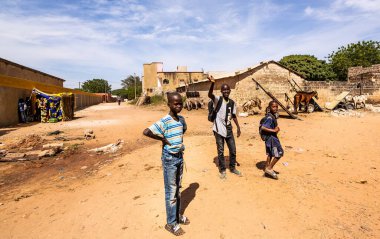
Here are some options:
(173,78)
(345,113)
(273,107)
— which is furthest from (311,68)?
(273,107)

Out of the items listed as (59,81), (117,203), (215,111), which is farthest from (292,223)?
(59,81)

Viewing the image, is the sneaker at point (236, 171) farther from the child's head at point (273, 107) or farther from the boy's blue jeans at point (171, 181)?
the boy's blue jeans at point (171, 181)

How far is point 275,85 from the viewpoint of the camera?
2095 centimetres

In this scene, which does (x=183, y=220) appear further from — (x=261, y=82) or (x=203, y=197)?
(x=261, y=82)

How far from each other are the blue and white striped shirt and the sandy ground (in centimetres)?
101

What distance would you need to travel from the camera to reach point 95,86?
248ft

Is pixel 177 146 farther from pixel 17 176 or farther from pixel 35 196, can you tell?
pixel 17 176

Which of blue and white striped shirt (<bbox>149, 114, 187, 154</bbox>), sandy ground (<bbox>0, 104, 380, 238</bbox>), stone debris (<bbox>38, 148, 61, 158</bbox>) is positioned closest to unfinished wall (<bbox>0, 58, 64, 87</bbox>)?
stone debris (<bbox>38, 148, 61, 158</bbox>)

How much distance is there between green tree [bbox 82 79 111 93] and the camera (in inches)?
2955

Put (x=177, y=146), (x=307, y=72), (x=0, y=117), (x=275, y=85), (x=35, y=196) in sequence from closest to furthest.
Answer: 1. (x=177, y=146)
2. (x=35, y=196)
3. (x=0, y=117)
4. (x=275, y=85)
5. (x=307, y=72)

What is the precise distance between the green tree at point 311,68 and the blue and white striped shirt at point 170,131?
31896mm

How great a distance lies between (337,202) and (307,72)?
31207 mm

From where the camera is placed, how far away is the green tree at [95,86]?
7506 centimetres

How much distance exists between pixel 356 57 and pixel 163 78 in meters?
29.4
